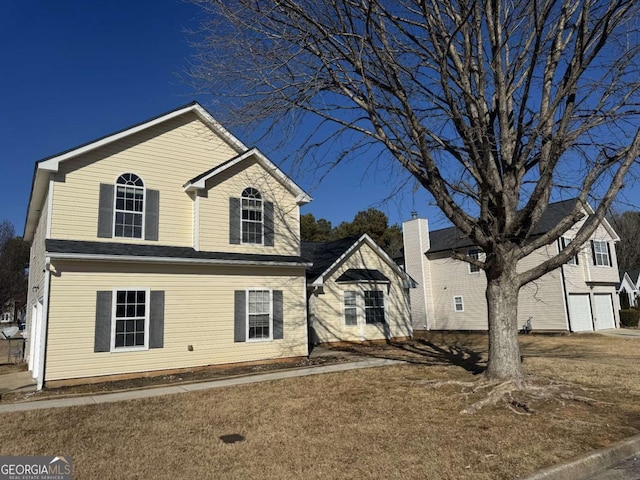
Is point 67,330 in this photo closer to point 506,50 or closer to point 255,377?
point 255,377

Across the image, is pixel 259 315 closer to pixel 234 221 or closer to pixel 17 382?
pixel 234 221

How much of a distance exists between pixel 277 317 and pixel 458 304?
16.6 meters

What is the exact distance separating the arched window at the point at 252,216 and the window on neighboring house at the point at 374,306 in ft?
22.5

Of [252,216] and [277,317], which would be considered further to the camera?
[252,216]

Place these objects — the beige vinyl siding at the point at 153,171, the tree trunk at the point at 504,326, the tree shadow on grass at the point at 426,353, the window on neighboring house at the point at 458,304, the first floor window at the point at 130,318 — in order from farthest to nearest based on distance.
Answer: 1. the window on neighboring house at the point at 458,304
2. the tree shadow on grass at the point at 426,353
3. the beige vinyl siding at the point at 153,171
4. the first floor window at the point at 130,318
5. the tree trunk at the point at 504,326

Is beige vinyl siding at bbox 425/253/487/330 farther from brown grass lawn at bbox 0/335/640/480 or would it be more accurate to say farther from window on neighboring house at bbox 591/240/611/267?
brown grass lawn at bbox 0/335/640/480

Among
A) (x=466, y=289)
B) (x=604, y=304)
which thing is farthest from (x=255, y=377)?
(x=604, y=304)

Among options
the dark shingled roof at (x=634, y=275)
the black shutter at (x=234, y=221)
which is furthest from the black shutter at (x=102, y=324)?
the dark shingled roof at (x=634, y=275)

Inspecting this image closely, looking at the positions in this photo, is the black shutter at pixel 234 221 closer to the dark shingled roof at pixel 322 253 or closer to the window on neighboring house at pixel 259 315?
the window on neighboring house at pixel 259 315

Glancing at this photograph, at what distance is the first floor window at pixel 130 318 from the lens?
11.4m

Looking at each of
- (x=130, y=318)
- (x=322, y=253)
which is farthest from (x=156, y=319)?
(x=322, y=253)

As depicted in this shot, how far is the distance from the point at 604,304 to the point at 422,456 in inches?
1016

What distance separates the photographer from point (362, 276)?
19.0 m

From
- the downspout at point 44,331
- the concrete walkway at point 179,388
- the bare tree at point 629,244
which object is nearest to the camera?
the concrete walkway at point 179,388
